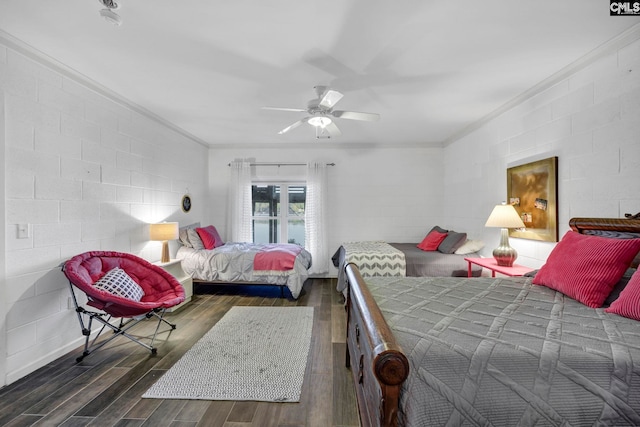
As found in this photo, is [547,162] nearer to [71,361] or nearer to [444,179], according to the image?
[444,179]

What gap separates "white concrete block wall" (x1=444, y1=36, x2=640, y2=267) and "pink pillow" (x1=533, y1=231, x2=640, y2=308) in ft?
1.91

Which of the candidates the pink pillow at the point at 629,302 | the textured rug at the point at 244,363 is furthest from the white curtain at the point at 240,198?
the pink pillow at the point at 629,302

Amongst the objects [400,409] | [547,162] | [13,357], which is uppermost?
[547,162]

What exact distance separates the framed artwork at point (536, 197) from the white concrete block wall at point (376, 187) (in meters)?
2.10

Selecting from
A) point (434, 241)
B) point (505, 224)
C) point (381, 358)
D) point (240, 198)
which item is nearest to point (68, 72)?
point (240, 198)

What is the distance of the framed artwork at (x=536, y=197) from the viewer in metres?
2.65

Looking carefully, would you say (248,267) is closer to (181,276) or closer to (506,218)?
(181,276)

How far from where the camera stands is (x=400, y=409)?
0.90 meters

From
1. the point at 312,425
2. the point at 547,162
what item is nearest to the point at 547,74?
the point at 547,162

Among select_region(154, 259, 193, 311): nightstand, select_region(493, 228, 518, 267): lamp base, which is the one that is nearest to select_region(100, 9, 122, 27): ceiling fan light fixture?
select_region(154, 259, 193, 311): nightstand

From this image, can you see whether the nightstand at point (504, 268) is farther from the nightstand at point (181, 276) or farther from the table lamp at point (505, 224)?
the nightstand at point (181, 276)

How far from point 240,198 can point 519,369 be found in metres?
4.99

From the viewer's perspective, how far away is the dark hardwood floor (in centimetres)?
172

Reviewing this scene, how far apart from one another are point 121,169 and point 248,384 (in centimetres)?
279
